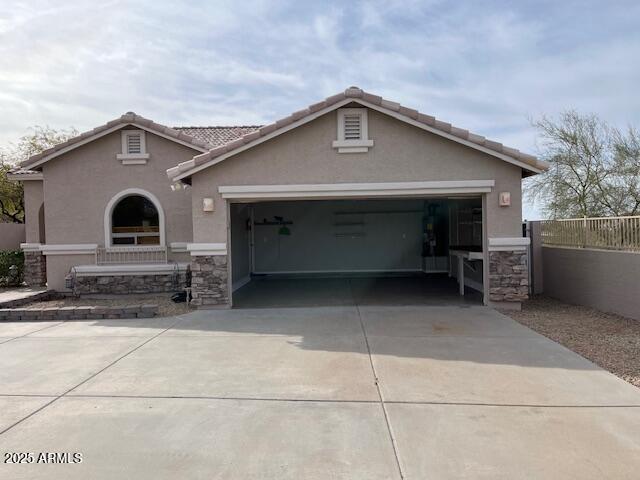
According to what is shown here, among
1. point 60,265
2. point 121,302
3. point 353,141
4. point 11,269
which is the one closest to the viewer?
point 353,141

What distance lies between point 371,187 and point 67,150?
830 cm

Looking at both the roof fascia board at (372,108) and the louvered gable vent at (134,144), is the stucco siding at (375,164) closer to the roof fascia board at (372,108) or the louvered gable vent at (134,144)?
the roof fascia board at (372,108)

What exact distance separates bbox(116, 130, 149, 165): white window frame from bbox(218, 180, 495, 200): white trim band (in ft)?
12.4

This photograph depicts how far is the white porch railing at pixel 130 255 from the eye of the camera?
13.0 metres

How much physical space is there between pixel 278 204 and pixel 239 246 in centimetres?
315

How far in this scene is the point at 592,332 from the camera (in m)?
8.23

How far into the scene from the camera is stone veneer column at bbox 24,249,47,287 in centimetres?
1495

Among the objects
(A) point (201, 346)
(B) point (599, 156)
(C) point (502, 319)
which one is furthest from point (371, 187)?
(B) point (599, 156)

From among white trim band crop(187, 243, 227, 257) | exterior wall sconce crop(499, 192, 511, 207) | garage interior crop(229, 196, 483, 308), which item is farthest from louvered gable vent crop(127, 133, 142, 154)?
exterior wall sconce crop(499, 192, 511, 207)

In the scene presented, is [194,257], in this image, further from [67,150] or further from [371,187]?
[67,150]

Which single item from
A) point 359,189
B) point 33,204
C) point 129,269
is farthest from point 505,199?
point 33,204

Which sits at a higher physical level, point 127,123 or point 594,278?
point 127,123

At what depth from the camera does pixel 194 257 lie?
10648 millimetres

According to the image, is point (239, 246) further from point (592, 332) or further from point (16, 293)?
point (592, 332)
